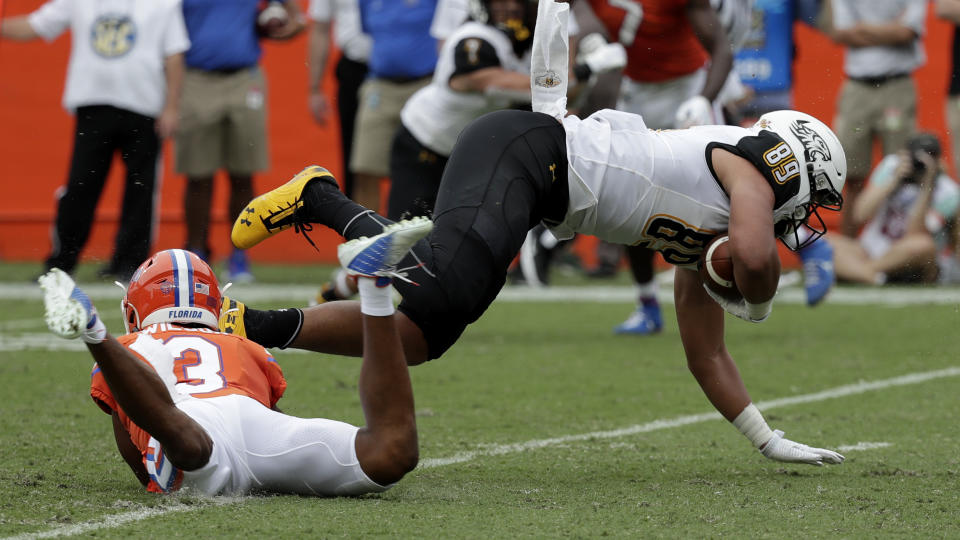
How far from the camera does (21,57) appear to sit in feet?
43.2

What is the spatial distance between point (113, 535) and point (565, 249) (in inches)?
375

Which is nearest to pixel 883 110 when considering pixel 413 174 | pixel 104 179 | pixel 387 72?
pixel 387 72

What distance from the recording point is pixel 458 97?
7195mm

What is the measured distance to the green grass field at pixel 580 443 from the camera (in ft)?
11.1

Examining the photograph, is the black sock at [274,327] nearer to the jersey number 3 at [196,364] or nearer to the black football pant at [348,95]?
the jersey number 3 at [196,364]

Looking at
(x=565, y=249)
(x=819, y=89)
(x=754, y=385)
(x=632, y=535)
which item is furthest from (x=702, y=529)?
(x=565, y=249)

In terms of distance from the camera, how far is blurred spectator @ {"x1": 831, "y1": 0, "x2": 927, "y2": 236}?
33.8 ft

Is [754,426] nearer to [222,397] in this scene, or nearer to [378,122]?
[222,397]

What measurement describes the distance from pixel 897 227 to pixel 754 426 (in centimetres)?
690

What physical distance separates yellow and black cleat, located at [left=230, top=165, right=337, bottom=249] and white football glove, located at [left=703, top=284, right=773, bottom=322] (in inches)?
46.2

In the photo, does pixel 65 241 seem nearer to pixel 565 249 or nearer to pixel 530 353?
pixel 530 353

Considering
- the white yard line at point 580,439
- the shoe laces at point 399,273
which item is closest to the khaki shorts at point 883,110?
the white yard line at point 580,439

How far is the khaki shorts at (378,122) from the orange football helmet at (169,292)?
18.9 ft

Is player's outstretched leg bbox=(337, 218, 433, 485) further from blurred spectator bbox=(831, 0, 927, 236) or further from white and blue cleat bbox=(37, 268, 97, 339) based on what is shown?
blurred spectator bbox=(831, 0, 927, 236)
